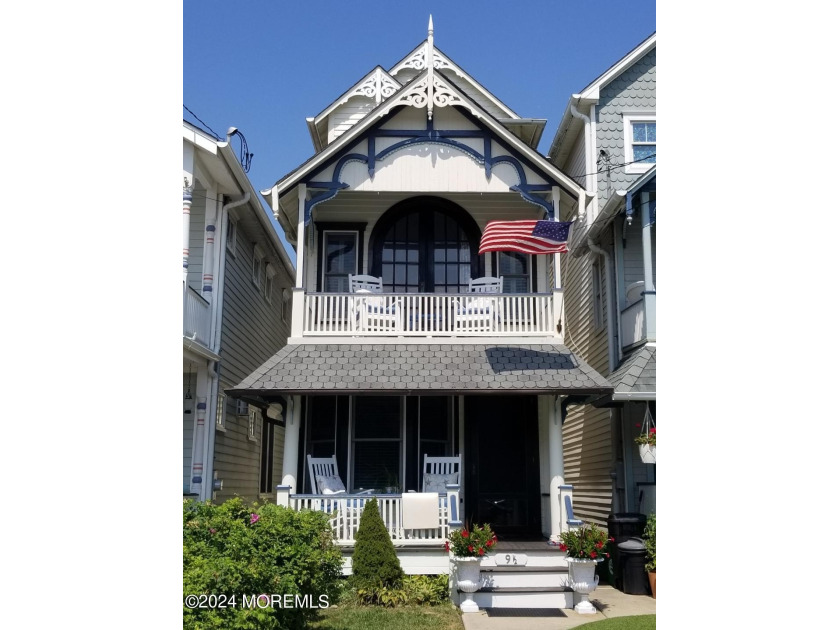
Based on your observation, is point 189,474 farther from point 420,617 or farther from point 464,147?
point 464,147

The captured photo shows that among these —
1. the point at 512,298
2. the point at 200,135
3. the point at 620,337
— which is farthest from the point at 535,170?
the point at 200,135

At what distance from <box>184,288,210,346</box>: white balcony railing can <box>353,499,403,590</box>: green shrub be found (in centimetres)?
387

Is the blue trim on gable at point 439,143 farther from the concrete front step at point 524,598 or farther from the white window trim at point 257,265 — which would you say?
the concrete front step at point 524,598

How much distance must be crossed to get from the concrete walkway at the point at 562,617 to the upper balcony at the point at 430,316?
3.88 meters

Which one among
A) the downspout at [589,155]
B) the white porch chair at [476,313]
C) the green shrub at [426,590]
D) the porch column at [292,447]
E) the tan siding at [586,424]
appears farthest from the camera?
the downspout at [589,155]

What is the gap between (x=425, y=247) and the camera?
546 inches

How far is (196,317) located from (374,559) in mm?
4821

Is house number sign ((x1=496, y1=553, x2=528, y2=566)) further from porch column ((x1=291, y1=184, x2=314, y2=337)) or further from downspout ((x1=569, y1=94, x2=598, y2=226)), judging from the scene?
downspout ((x1=569, y1=94, x2=598, y2=226))

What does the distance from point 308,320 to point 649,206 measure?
5.50 meters

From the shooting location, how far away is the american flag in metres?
11.0

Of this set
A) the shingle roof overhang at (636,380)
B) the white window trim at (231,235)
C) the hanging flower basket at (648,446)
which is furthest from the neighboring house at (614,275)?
the white window trim at (231,235)

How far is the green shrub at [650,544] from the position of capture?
35.6 feet

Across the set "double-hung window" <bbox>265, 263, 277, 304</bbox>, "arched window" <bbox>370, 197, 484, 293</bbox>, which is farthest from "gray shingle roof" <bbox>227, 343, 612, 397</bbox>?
"double-hung window" <bbox>265, 263, 277, 304</bbox>

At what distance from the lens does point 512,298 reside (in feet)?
43.0
